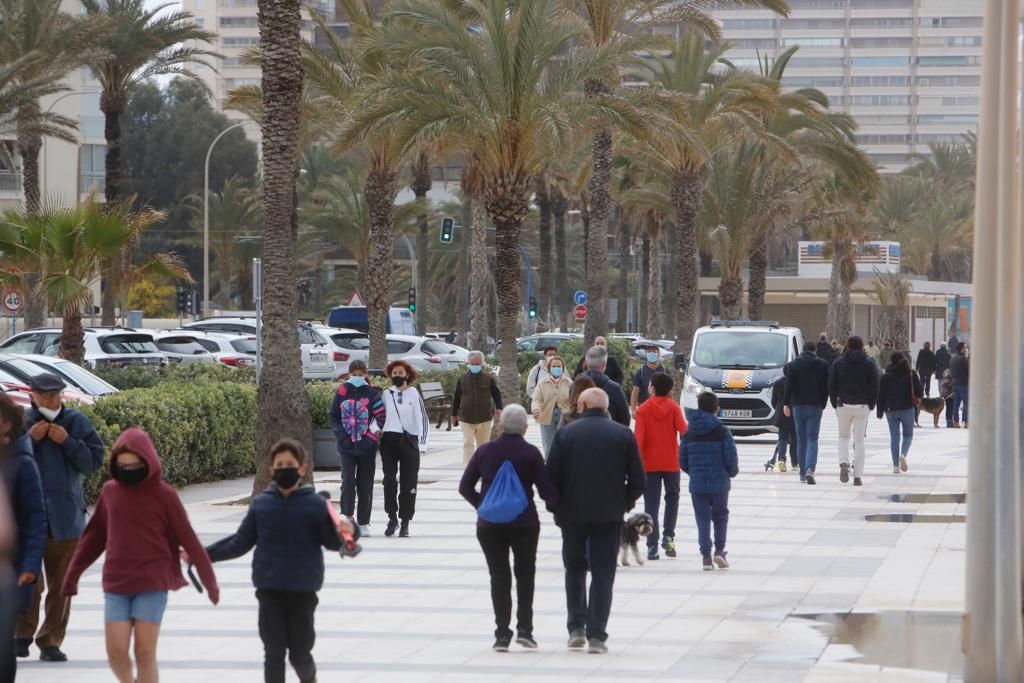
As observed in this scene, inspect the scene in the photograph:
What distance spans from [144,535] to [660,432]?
6.70 metres

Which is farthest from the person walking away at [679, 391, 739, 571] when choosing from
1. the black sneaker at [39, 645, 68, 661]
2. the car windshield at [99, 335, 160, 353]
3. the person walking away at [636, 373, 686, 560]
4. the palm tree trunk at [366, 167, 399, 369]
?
the palm tree trunk at [366, 167, 399, 369]

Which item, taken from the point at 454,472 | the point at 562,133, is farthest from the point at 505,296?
the point at 454,472

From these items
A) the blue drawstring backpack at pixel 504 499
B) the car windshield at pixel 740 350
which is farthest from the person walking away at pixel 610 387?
the car windshield at pixel 740 350

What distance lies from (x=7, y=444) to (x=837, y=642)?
197 inches

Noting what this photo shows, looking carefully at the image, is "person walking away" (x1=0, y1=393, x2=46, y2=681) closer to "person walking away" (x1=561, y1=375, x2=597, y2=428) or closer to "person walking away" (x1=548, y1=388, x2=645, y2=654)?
"person walking away" (x1=548, y1=388, x2=645, y2=654)

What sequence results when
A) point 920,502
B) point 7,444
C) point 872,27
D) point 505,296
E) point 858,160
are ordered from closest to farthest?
point 7,444 → point 920,502 → point 505,296 → point 858,160 → point 872,27

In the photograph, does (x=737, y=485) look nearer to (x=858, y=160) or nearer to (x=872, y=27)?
(x=858, y=160)

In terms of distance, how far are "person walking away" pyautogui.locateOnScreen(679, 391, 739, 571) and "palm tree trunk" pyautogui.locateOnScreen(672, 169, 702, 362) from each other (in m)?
26.3

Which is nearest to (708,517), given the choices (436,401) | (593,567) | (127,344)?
(593,567)

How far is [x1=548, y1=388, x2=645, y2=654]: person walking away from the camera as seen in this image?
31.0 ft

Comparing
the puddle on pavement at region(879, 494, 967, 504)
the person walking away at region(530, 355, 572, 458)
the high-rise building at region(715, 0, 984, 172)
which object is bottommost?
the puddle on pavement at region(879, 494, 967, 504)

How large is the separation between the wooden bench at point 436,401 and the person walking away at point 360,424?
13664 mm

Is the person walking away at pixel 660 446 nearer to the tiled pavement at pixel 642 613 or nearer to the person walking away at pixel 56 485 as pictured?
the tiled pavement at pixel 642 613

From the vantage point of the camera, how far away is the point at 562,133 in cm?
2450
